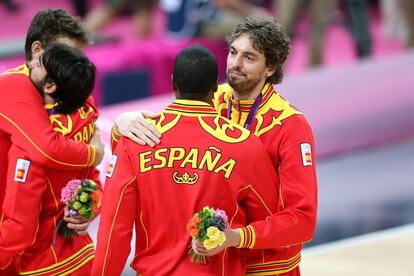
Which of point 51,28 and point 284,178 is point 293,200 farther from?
point 51,28

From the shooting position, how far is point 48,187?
441 cm

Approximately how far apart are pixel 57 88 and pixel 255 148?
2.98 feet

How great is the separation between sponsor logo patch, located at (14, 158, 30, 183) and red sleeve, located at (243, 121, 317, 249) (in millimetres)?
967

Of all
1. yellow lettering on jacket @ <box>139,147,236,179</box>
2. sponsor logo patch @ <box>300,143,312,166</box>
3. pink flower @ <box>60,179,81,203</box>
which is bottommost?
pink flower @ <box>60,179,81,203</box>

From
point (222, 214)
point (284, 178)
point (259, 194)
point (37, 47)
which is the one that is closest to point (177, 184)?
point (222, 214)

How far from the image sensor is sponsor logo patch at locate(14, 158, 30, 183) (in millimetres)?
4254

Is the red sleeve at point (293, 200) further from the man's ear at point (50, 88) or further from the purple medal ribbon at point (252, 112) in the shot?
the man's ear at point (50, 88)

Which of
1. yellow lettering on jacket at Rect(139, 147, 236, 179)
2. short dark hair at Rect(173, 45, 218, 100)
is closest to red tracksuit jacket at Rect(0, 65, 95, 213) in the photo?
yellow lettering on jacket at Rect(139, 147, 236, 179)

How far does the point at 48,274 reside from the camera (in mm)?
4418

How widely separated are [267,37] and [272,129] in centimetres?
38

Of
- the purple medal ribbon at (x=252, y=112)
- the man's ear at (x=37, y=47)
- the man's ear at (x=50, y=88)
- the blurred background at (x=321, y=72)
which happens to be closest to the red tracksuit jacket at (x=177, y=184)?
the purple medal ribbon at (x=252, y=112)

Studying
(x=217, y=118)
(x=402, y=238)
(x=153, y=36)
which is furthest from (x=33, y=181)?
(x=153, y=36)

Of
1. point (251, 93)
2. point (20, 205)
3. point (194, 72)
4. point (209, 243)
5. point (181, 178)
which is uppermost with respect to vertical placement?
point (194, 72)

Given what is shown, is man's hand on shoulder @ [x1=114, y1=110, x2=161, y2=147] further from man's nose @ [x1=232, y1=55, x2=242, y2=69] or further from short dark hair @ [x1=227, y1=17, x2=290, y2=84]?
short dark hair @ [x1=227, y1=17, x2=290, y2=84]
